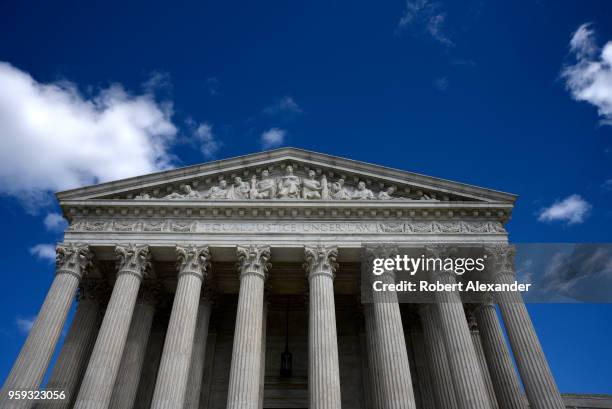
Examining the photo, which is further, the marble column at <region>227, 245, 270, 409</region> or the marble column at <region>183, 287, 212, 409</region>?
the marble column at <region>183, 287, 212, 409</region>

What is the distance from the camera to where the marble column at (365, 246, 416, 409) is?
18.6 meters

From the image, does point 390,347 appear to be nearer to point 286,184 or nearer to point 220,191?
point 286,184

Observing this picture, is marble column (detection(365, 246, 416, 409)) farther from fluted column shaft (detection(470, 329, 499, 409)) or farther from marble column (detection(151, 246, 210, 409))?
marble column (detection(151, 246, 210, 409))

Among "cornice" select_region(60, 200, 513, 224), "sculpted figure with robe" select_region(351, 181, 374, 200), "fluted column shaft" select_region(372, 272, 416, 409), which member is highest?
"sculpted figure with robe" select_region(351, 181, 374, 200)

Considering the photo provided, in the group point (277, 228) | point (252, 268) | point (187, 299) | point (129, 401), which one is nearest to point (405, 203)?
point (277, 228)

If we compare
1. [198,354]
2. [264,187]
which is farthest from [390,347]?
[264,187]

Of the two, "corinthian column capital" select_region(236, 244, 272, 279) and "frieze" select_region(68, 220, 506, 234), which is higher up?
"frieze" select_region(68, 220, 506, 234)

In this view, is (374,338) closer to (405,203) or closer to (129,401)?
(405,203)

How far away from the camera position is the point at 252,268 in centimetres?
2234

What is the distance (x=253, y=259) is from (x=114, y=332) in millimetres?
6760

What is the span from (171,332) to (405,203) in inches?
499

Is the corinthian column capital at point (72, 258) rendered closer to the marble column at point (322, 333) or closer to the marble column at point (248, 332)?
the marble column at point (248, 332)

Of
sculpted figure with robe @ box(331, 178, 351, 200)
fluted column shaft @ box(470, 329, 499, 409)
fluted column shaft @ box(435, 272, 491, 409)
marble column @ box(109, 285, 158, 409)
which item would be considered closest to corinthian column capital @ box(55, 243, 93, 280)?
marble column @ box(109, 285, 158, 409)

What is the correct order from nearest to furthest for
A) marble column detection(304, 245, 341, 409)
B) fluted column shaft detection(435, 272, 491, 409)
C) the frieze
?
marble column detection(304, 245, 341, 409), fluted column shaft detection(435, 272, 491, 409), the frieze
